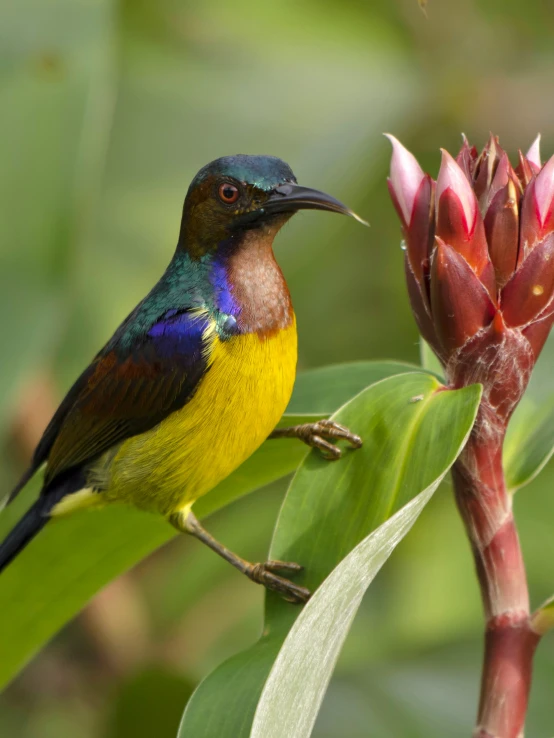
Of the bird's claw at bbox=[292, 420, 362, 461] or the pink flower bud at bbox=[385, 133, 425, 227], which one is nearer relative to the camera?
the pink flower bud at bbox=[385, 133, 425, 227]

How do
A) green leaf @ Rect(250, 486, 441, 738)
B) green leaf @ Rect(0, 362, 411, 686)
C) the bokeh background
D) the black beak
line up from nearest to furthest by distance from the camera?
green leaf @ Rect(250, 486, 441, 738)
the black beak
green leaf @ Rect(0, 362, 411, 686)
the bokeh background

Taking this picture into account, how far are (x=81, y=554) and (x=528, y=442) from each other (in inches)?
39.5

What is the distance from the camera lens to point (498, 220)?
1528mm

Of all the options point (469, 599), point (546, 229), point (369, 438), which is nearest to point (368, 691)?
point (469, 599)

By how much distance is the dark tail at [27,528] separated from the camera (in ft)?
7.57

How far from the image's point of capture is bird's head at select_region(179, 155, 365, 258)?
209 cm

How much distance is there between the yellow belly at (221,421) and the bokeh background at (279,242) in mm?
561

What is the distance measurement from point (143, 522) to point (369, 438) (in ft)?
2.53

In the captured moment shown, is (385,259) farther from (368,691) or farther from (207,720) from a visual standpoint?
(207,720)

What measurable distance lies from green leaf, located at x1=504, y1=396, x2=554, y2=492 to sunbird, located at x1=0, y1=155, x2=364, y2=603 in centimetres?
39

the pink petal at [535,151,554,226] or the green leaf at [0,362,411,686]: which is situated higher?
the pink petal at [535,151,554,226]

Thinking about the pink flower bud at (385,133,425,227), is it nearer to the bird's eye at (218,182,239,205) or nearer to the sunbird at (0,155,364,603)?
the sunbird at (0,155,364,603)

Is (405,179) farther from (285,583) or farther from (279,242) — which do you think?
(279,242)

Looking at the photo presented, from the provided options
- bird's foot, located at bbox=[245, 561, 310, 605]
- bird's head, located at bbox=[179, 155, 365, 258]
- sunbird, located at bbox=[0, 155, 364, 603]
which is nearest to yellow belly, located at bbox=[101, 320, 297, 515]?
sunbird, located at bbox=[0, 155, 364, 603]
